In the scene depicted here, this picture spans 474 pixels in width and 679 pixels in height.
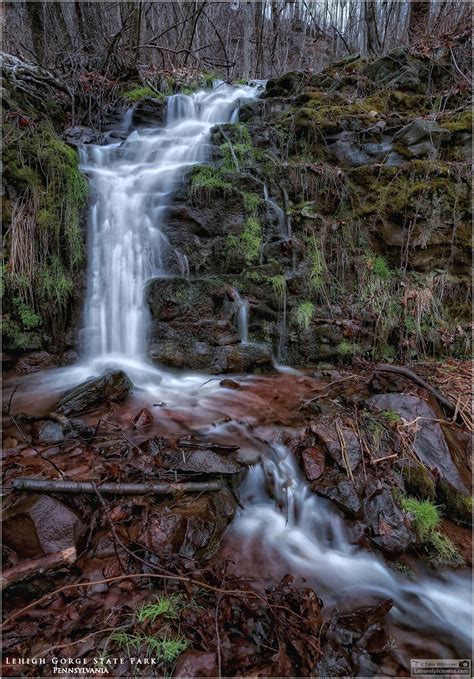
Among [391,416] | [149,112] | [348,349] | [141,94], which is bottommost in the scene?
[391,416]

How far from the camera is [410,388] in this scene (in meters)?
3.72

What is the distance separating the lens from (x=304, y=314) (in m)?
5.38

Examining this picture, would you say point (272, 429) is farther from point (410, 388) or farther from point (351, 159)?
point (351, 159)

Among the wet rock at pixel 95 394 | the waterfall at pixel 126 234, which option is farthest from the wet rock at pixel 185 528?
the waterfall at pixel 126 234

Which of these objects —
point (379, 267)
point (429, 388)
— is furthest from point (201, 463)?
point (379, 267)

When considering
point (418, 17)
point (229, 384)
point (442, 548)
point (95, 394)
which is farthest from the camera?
point (418, 17)

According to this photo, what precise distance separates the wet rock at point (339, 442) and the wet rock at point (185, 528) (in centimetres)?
117

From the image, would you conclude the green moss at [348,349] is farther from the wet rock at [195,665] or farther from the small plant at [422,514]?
the wet rock at [195,665]

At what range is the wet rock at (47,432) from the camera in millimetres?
2891

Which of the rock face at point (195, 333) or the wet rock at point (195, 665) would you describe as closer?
the wet rock at point (195, 665)

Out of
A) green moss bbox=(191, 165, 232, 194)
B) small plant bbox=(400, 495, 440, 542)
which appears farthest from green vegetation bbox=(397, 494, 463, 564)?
green moss bbox=(191, 165, 232, 194)

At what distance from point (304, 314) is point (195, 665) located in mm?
4502

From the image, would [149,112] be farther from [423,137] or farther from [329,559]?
[329,559]

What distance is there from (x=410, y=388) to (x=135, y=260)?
4.48 metres
